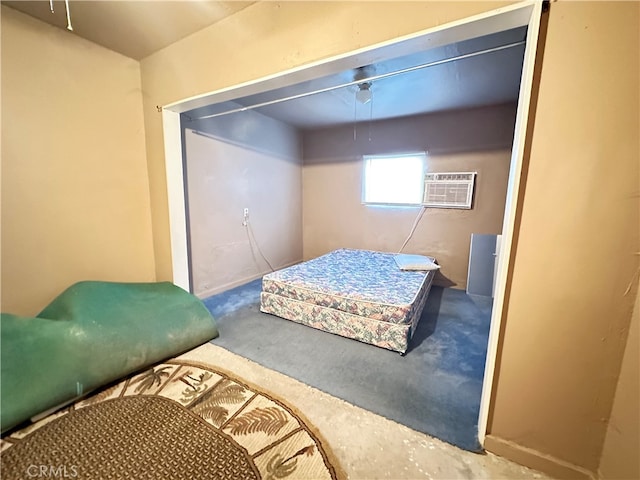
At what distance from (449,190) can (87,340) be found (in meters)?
3.94

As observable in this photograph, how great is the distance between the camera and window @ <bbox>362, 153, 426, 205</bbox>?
363 cm

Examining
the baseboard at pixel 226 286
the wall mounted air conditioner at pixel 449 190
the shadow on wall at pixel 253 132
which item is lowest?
the baseboard at pixel 226 286

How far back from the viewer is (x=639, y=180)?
0.85 m

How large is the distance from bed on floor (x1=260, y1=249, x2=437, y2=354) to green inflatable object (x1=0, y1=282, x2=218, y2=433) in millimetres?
730

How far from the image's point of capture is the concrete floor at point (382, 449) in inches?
42.9

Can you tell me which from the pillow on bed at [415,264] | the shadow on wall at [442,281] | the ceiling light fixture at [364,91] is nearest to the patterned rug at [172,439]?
the pillow on bed at [415,264]

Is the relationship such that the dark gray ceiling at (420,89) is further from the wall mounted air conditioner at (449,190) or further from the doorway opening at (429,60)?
the wall mounted air conditioner at (449,190)

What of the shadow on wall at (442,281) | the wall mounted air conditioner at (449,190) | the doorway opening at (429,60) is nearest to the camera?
the doorway opening at (429,60)

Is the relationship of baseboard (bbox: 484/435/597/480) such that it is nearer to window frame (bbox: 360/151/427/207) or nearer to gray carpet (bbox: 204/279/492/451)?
gray carpet (bbox: 204/279/492/451)

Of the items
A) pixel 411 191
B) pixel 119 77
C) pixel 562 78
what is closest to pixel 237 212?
pixel 119 77

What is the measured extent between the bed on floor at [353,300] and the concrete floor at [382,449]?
70 cm

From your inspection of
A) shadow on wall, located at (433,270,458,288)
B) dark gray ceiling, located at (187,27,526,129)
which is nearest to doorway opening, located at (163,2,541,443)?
dark gray ceiling, located at (187,27,526,129)

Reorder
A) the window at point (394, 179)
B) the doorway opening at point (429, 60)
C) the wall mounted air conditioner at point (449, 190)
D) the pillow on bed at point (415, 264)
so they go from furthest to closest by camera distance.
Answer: the window at point (394, 179)
the wall mounted air conditioner at point (449, 190)
the pillow on bed at point (415, 264)
the doorway opening at point (429, 60)

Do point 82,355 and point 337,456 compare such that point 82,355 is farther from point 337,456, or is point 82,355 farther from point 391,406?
point 391,406
